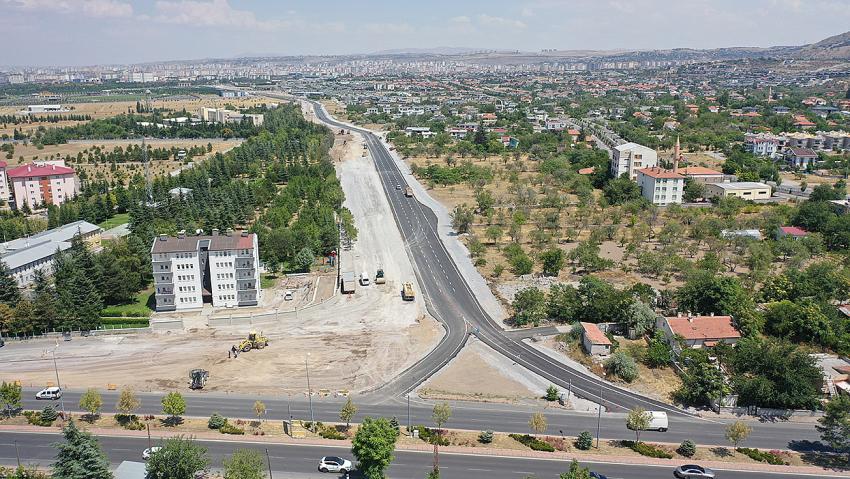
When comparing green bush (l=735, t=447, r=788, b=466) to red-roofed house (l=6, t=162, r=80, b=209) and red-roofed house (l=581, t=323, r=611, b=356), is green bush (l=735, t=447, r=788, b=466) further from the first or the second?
red-roofed house (l=6, t=162, r=80, b=209)

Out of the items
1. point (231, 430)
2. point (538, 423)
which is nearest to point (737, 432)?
point (538, 423)

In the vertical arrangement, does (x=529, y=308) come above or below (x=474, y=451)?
above

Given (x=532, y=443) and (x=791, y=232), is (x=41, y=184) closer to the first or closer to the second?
(x=532, y=443)

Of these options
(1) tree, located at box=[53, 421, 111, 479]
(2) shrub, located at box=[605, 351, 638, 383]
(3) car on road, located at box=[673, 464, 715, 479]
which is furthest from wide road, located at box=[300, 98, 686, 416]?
(1) tree, located at box=[53, 421, 111, 479]

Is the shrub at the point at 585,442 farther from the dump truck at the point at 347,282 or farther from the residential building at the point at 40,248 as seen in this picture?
the residential building at the point at 40,248

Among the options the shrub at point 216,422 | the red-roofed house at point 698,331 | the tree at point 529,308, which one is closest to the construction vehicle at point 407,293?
the tree at point 529,308

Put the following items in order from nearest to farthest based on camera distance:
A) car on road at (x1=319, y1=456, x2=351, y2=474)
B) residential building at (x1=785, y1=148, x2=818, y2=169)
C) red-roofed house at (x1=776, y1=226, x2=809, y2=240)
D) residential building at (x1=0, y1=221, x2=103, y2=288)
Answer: car on road at (x1=319, y1=456, x2=351, y2=474) → residential building at (x1=0, y1=221, x2=103, y2=288) → red-roofed house at (x1=776, y1=226, x2=809, y2=240) → residential building at (x1=785, y1=148, x2=818, y2=169)
